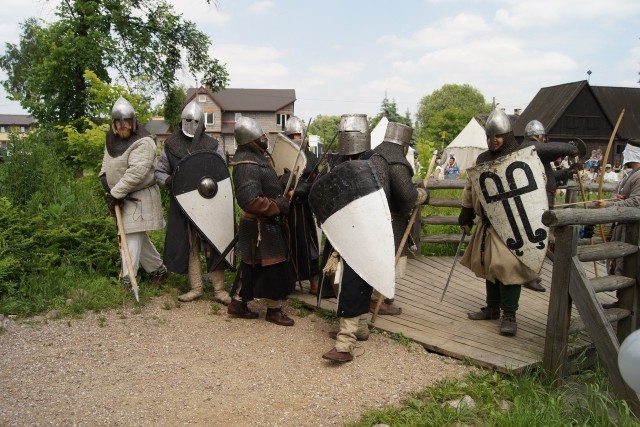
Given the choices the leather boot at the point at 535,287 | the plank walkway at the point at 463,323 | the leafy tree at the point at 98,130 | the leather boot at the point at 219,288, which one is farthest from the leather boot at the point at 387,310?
the leafy tree at the point at 98,130

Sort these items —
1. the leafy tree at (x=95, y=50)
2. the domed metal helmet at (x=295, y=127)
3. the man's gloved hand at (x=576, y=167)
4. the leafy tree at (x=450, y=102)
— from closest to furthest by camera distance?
the domed metal helmet at (x=295, y=127), the man's gloved hand at (x=576, y=167), the leafy tree at (x=95, y=50), the leafy tree at (x=450, y=102)

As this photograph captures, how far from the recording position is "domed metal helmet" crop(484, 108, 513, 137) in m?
4.20

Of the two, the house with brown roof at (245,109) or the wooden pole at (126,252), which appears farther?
the house with brown roof at (245,109)

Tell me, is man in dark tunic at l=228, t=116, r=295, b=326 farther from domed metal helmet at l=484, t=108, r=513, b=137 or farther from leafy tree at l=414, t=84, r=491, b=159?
leafy tree at l=414, t=84, r=491, b=159

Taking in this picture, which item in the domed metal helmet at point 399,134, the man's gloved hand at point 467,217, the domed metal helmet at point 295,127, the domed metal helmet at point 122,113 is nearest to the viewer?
the domed metal helmet at point 399,134

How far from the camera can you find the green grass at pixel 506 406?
3.11 m

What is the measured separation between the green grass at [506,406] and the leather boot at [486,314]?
956 millimetres

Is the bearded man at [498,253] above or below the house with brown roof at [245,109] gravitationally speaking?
below

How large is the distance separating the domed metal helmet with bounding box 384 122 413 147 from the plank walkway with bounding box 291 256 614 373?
1.40m

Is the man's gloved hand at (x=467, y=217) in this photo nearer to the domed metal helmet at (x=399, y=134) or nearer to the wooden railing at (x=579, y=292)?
the domed metal helmet at (x=399, y=134)

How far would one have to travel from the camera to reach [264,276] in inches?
173

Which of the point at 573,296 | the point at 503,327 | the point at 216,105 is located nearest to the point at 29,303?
the point at 503,327

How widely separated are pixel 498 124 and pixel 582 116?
36.5m

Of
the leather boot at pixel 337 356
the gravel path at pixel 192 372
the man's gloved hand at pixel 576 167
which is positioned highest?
the man's gloved hand at pixel 576 167
